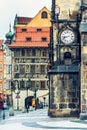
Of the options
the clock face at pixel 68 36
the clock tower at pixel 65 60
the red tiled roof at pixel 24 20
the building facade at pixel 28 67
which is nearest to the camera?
the clock tower at pixel 65 60

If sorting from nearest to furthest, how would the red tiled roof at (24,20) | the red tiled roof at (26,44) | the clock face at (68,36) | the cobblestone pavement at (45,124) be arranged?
the cobblestone pavement at (45,124), the clock face at (68,36), the red tiled roof at (26,44), the red tiled roof at (24,20)

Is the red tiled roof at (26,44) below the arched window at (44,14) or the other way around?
below

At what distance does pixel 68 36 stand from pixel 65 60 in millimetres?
2261

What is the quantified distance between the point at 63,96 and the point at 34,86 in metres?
38.1

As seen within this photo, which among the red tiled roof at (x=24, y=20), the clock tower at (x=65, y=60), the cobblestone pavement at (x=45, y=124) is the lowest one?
the cobblestone pavement at (x=45, y=124)

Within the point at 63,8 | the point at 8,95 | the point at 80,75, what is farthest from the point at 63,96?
the point at 8,95

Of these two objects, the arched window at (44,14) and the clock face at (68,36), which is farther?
the arched window at (44,14)

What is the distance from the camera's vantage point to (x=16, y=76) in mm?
88500

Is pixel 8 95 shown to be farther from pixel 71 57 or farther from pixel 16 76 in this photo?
pixel 71 57

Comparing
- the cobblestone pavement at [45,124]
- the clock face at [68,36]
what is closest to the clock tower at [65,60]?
the clock face at [68,36]

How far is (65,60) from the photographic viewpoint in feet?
171

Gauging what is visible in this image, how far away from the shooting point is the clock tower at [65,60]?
50812mm

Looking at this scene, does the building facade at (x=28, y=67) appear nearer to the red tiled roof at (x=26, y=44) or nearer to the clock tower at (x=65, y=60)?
the red tiled roof at (x=26, y=44)

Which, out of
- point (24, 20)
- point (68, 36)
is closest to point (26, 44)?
point (24, 20)
